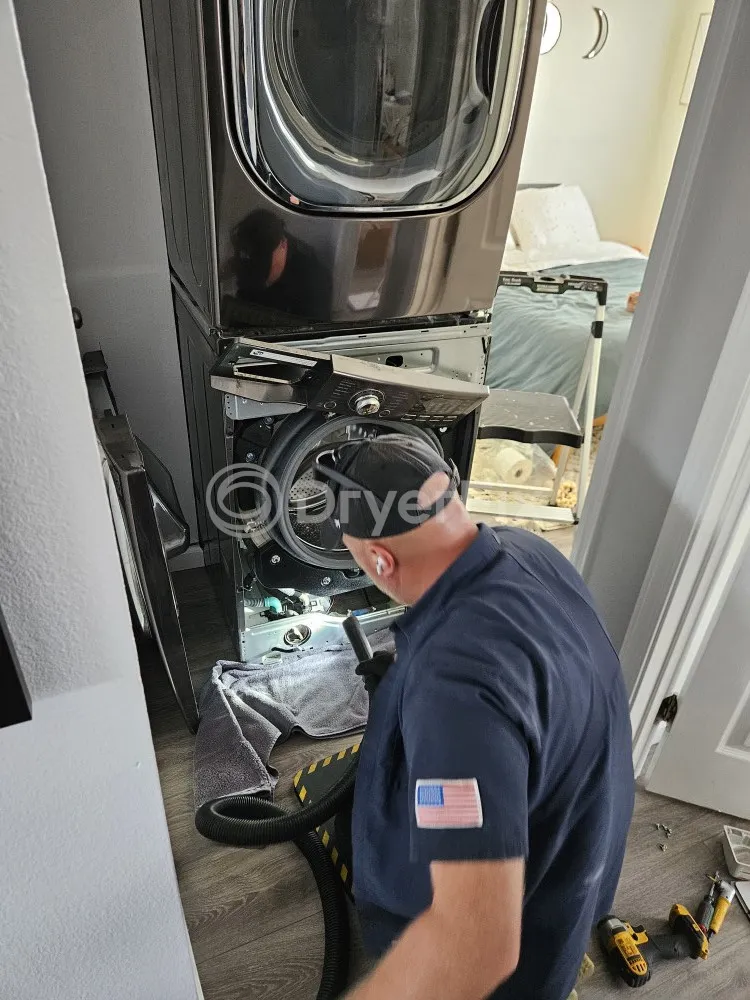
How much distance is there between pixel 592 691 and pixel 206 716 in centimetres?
130

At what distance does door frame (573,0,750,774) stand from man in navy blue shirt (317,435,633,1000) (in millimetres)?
521

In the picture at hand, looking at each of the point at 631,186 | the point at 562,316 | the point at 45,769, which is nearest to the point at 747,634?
the point at 45,769

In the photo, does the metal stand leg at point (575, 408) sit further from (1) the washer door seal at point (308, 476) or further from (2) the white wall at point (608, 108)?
(2) the white wall at point (608, 108)

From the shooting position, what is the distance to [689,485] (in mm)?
1436

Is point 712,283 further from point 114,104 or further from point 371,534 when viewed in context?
point 114,104

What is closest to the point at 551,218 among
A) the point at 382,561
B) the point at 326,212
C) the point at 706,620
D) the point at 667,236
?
the point at 667,236

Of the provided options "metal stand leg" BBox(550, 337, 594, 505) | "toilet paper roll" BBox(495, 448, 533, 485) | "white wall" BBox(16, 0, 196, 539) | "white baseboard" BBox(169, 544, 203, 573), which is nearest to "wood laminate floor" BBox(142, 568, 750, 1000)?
"white baseboard" BBox(169, 544, 203, 573)

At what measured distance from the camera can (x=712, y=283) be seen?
1.35 meters

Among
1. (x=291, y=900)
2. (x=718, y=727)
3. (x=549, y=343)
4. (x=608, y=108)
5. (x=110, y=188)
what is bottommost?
(x=291, y=900)

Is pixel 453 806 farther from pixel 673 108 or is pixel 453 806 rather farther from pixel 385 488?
pixel 673 108

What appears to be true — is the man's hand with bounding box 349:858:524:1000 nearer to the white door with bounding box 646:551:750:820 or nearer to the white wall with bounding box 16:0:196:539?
the white door with bounding box 646:551:750:820

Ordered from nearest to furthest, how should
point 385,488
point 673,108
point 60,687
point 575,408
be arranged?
point 60,687 < point 385,488 < point 575,408 < point 673,108

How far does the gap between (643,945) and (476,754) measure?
1098mm

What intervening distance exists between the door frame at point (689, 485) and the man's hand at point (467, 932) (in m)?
0.94
